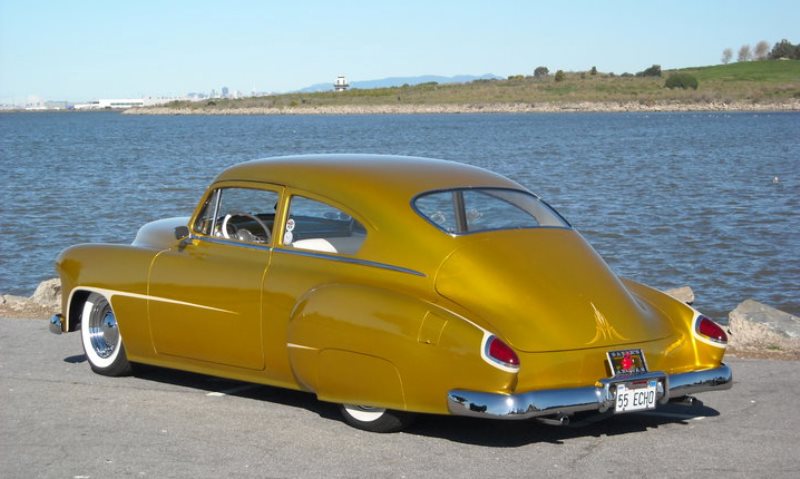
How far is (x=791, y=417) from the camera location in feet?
22.7

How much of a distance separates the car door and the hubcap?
0.62 metres

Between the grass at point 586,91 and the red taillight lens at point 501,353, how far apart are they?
139 meters

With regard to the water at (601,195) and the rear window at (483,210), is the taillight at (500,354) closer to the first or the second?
the rear window at (483,210)

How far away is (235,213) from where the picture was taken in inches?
301

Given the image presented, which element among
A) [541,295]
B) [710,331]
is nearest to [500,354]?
[541,295]

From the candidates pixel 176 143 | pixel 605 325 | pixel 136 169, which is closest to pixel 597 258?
pixel 605 325

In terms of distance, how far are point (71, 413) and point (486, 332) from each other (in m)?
2.68

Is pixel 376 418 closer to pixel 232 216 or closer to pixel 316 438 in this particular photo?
pixel 316 438

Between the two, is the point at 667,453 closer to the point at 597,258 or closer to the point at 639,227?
the point at 597,258

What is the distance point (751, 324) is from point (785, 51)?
187m

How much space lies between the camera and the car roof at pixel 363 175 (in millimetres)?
6883

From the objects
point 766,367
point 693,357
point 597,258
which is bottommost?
point 766,367

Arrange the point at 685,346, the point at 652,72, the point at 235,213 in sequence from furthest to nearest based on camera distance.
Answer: the point at 652,72, the point at 235,213, the point at 685,346

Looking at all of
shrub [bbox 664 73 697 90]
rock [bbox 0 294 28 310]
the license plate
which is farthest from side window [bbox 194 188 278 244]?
shrub [bbox 664 73 697 90]
